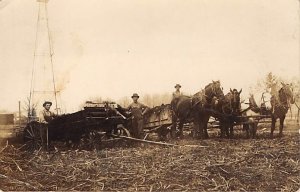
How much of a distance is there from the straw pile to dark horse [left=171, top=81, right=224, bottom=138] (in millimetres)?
81

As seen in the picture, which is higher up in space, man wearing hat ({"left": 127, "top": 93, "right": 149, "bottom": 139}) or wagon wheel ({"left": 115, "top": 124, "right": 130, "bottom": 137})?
man wearing hat ({"left": 127, "top": 93, "right": 149, "bottom": 139})

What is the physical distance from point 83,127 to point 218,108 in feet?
2.45

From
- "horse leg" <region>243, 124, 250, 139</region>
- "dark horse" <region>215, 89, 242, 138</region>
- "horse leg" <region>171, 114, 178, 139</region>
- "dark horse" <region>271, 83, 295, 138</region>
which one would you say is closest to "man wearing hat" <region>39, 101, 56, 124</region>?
"horse leg" <region>171, 114, 178, 139</region>

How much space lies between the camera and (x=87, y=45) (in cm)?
243

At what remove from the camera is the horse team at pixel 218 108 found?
2.44 m

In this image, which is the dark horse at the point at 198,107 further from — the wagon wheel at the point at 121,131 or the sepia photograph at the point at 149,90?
the wagon wheel at the point at 121,131

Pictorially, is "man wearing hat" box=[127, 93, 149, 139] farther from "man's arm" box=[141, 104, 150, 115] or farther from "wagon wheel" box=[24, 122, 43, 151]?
"wagon wheel" box=[24, 122, 43, 151]

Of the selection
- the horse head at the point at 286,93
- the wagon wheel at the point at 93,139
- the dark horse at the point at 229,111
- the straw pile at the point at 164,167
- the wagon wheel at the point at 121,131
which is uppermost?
the horse head at the point at 286,93

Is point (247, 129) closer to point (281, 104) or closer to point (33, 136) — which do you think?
point (281, 104)

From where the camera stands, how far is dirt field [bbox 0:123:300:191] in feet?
7.94

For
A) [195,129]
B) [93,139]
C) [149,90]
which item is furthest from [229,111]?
[93,139]

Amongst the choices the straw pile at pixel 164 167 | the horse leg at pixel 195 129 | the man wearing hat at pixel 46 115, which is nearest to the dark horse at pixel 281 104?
the straw pile at pixel 164 167

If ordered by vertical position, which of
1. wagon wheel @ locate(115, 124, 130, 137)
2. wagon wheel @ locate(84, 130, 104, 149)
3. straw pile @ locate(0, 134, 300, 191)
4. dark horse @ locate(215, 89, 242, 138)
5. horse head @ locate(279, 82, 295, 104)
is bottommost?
straw pile @ locate(0, 134, 300, 191)

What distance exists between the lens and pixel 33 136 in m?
2.47
